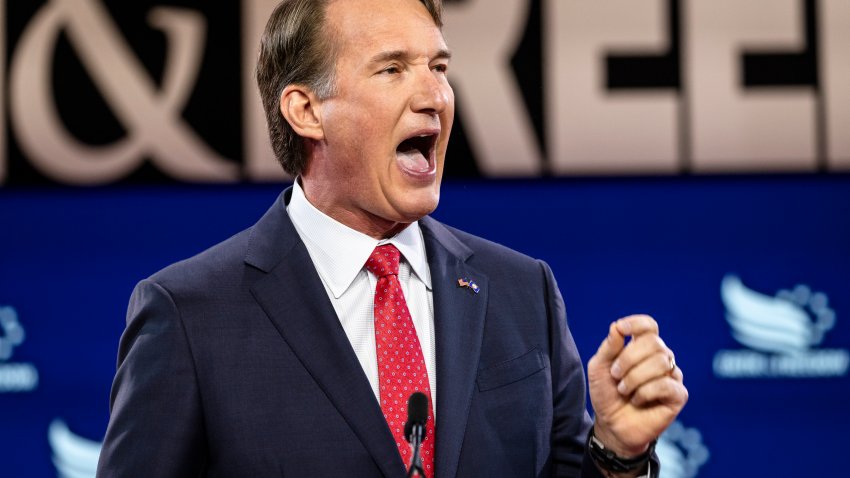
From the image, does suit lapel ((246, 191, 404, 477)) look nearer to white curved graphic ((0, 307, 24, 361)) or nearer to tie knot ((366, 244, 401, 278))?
tie knot ((366, 244, 401, 278))

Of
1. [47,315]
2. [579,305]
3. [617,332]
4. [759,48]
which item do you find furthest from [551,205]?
[617,332]

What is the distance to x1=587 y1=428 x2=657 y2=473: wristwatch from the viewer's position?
163 centimetres

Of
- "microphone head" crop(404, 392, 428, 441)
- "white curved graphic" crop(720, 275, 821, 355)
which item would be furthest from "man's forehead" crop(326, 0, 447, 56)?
"white curved graphic" crop(720, 275, 821, 355)

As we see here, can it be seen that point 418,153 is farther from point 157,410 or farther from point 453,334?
point 157,410

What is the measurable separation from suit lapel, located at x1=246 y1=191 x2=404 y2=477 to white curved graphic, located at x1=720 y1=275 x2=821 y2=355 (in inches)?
84.8

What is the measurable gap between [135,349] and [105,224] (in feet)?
6.73

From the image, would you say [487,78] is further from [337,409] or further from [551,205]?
[337,409]

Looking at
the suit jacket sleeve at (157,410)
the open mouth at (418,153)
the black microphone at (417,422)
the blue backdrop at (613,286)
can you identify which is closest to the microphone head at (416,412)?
the black microphone at (417,422)

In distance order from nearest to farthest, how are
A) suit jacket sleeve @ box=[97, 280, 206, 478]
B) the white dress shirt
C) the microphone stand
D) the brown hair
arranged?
the microphone stand → suit jacket sleeve @ box=[97, 280, 206, 478] → the white dress shirt → the brown hair

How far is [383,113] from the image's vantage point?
69.4 inches

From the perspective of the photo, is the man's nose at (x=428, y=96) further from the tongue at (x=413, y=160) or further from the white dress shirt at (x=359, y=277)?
the white dress shirt at (x=359, y=277)

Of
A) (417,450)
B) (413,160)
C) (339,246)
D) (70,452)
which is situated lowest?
(70,452)

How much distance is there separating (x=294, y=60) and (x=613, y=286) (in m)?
1.96

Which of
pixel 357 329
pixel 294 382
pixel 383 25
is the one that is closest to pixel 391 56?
pixel 383 25
